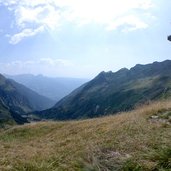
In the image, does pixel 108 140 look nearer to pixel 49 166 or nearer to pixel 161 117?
pixel 49 166

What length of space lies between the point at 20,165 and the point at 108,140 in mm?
3472

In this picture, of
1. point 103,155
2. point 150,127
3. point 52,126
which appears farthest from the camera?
point 52,126

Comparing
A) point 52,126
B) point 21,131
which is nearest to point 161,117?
point 52,126

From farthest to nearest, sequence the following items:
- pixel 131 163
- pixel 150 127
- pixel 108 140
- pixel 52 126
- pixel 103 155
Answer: pixel 52 126 < pixel 150 127 < pixel 108 140 < pixel 103 155 < pixel 131 163

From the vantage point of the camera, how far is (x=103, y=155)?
8.40 m

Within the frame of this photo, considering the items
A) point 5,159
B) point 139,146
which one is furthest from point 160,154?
point 5,159

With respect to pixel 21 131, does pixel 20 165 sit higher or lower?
higher

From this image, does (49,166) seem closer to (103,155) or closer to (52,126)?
(103,155)

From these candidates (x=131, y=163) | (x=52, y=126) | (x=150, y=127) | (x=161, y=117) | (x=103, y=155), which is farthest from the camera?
(x=52, y=126)

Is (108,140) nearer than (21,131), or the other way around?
(108,140)

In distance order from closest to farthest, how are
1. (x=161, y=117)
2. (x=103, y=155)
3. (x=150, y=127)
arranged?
(x=103, y=155), (x=150, y=127), (x=161, y=117)

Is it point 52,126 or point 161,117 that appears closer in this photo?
point 161,117

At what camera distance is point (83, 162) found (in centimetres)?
773

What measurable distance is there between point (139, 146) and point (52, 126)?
767 inches
